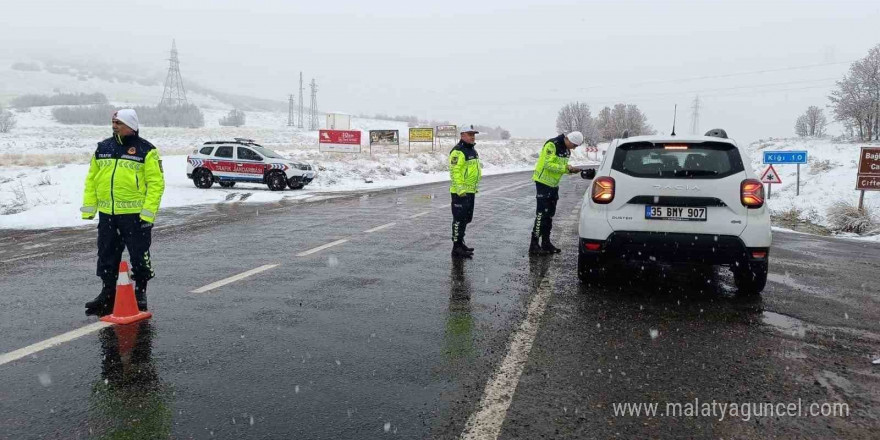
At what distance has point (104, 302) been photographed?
5.04 meters

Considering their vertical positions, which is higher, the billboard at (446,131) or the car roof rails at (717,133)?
the billboard at (446,131)

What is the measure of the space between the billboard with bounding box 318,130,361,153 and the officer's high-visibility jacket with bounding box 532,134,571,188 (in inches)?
1141

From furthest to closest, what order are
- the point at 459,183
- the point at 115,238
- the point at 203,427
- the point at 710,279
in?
the point at 459,183
the point at 710,279
the point at 115,238
the point at 203,427

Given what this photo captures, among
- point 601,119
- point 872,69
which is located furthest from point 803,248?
point 601,119

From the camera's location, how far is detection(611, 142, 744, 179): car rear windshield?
562 cm

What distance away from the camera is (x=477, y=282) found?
6.30m

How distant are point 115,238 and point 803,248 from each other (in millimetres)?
10231

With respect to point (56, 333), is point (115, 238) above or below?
above

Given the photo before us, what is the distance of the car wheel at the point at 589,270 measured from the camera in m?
6.11

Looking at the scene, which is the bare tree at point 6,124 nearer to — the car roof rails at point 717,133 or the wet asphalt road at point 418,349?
the wet asphalt road at point 418,349

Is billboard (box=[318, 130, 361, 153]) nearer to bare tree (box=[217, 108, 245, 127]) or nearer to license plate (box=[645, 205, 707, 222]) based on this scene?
license plate (box=[645, 205, 707, 222])

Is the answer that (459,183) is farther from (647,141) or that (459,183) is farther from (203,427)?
(203,427)

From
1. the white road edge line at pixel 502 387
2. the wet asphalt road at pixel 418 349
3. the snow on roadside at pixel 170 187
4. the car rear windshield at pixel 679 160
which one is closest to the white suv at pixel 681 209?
the car rear windshield at pixel 679 160

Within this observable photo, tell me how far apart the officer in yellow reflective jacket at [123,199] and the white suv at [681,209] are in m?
4.28
